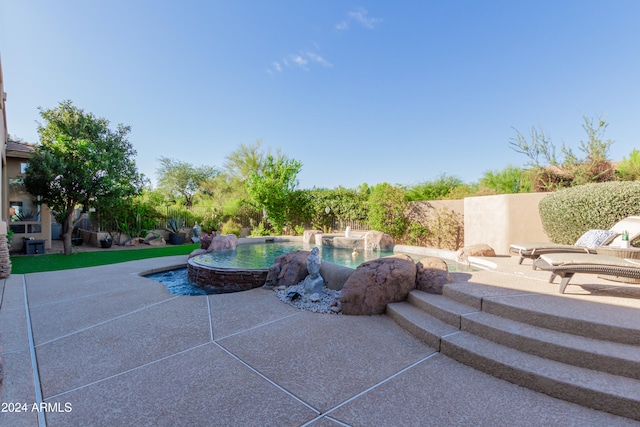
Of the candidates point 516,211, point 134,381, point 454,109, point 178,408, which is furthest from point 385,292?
point 454,109

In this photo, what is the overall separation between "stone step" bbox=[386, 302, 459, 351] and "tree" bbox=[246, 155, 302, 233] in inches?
502

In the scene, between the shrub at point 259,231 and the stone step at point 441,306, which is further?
the shrub at point 259,231

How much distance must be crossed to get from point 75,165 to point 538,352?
14.1m

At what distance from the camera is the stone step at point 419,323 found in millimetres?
3086

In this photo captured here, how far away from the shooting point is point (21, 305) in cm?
456

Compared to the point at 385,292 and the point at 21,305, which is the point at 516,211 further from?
the point at 21,305

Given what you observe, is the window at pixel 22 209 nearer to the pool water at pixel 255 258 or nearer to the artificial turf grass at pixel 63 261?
the artificial turf grass at pixel 63 261

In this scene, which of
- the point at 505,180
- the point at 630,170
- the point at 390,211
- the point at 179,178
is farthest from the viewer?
the point at 179,178

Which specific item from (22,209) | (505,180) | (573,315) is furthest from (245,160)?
(573,315)

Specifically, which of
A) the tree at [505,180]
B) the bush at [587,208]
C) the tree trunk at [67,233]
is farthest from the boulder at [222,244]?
the tree at [505,180]

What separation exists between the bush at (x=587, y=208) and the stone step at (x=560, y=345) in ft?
20.3

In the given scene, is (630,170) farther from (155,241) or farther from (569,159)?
(155,241)

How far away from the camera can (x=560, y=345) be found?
2.46 m

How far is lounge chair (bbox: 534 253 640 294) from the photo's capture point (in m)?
3.43
